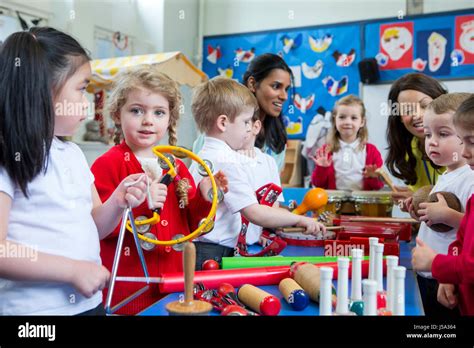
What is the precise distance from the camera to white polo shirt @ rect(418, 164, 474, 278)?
78cm

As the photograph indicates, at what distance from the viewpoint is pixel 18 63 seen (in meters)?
0.54

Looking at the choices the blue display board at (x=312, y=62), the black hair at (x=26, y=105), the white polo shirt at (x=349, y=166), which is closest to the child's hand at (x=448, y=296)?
the black hair at (x=26, y=105)

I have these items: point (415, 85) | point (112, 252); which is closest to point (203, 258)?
point (112, 252)

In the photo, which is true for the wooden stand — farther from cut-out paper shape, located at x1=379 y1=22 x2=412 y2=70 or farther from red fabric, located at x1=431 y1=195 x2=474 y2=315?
cut-out paper shape, located at x1=379 y1=22 x2=412 y2=70

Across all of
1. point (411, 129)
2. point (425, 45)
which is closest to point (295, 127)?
point (425, 45)

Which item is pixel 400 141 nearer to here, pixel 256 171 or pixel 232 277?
pixel 256 171

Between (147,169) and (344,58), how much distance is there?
2460 millimetres

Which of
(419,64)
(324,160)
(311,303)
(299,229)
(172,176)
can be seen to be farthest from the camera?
(419,64)

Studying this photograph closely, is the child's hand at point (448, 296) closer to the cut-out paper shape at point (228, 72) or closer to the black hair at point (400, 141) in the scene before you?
the black hair at point (400, 141)

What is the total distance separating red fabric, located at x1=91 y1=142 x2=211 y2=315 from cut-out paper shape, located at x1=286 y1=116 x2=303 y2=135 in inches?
93.8

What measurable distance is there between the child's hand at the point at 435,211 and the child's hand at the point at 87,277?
504 mm

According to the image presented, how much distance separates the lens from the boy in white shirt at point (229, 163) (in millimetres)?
895

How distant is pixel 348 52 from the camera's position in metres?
3.03
